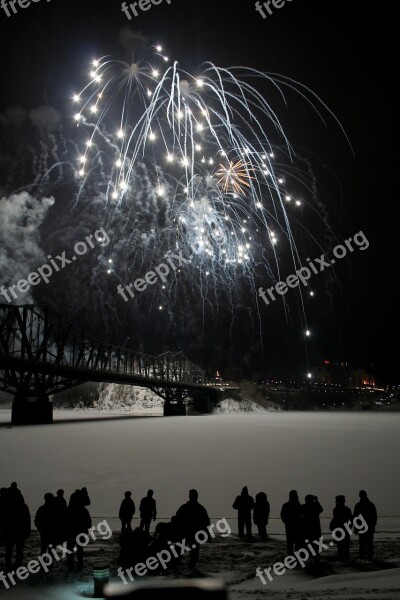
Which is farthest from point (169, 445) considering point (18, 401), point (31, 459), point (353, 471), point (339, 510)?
point (18, 401)

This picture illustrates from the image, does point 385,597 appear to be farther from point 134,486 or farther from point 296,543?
point 134,486

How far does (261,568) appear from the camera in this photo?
9.06 meters

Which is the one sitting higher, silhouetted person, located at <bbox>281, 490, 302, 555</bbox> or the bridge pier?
the bridge pier

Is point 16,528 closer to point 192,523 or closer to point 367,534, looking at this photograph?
point 192,523

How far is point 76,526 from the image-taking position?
9656 millimetres

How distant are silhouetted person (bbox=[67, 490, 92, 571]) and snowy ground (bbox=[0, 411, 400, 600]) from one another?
24 cm

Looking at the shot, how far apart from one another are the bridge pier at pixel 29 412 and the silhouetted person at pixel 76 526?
54.5 meters

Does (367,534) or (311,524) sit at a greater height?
(311,524)

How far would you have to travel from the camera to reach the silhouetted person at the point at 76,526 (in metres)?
9.15

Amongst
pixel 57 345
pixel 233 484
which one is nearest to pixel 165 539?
pixel 233 484

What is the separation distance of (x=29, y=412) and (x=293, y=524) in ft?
186

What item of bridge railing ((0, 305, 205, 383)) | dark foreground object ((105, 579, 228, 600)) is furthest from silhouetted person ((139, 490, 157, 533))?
bridge railing ((0, 305, 205, 383))

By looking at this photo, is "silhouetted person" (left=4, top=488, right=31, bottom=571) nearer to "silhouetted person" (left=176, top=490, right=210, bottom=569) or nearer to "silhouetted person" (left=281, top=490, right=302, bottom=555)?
"silhouetted person" (left=176, top=490, right=210, bottom=569)

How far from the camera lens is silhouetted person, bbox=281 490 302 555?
9953 mm
